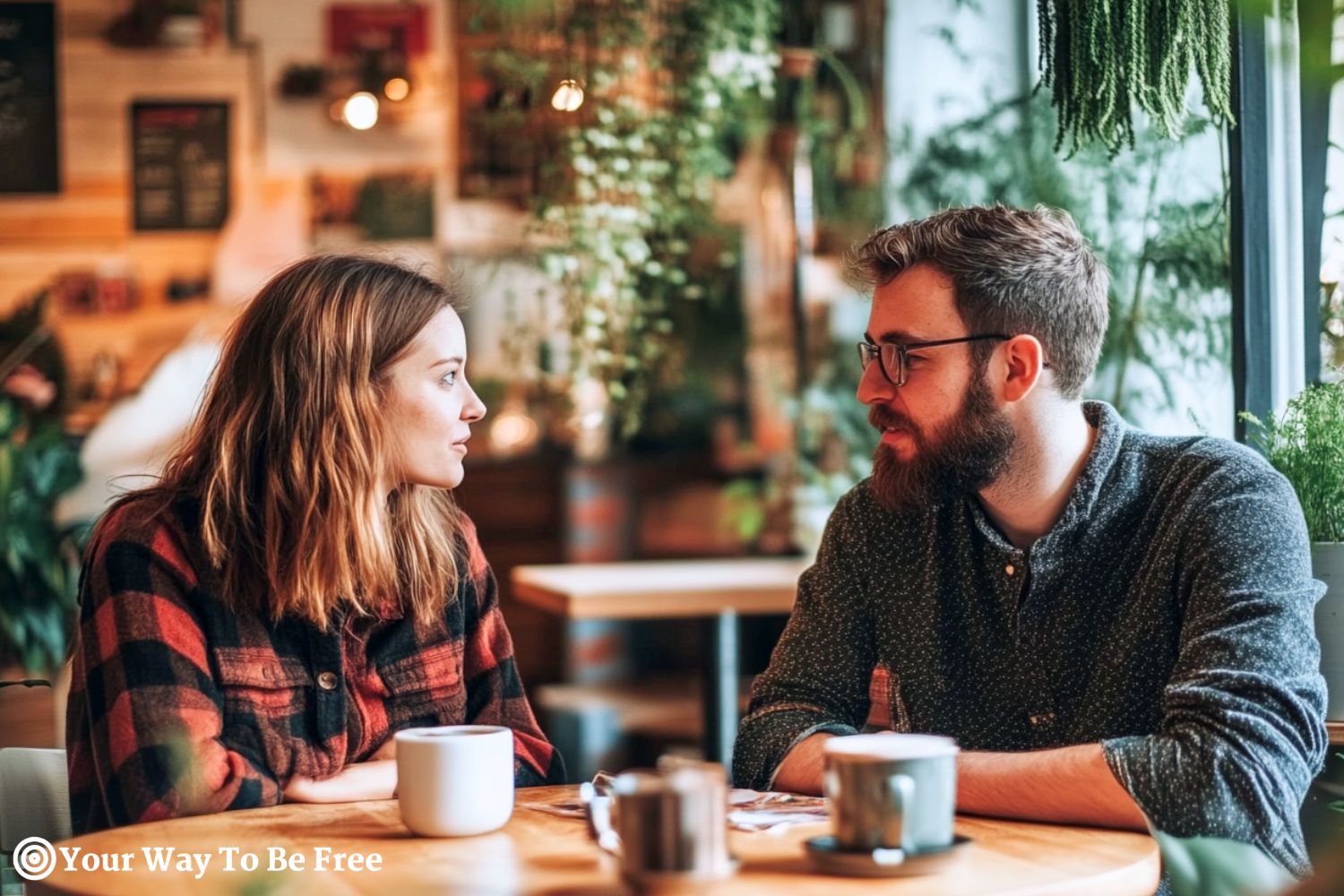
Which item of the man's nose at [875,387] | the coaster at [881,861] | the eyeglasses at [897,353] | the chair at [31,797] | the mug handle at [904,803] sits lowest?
the chair at [31,797]

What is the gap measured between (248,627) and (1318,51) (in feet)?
4.32

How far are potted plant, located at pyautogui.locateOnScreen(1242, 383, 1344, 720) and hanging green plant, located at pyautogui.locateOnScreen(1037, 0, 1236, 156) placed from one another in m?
0.39

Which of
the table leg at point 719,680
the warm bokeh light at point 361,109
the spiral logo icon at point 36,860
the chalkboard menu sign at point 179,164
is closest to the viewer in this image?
the spiral logo icon at point 36,860

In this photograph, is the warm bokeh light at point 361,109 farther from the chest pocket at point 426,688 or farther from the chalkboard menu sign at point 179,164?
the chest pocket at point 426,688

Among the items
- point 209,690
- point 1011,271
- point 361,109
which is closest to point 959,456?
point 1011,271

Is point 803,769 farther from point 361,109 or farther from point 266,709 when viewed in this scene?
point 361,109

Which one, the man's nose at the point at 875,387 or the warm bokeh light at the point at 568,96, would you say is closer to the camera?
the man's nose at the point at 875,387

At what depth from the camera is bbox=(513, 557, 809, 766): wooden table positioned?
141 inches

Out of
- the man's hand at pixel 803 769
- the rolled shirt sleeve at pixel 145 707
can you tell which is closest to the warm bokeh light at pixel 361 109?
the rolled shirt sleeve at pixel 145 707

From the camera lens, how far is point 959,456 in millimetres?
1799

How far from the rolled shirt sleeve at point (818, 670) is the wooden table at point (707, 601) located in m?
1.64

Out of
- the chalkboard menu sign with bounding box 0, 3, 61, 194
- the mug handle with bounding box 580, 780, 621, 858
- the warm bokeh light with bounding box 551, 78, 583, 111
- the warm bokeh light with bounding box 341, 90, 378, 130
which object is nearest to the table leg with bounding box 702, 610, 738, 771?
the warm bokeh light with bounding box 551, 78, 583, 111

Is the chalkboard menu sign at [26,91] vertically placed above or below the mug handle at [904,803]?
above

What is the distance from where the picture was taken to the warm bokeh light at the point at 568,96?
355 centimetres
